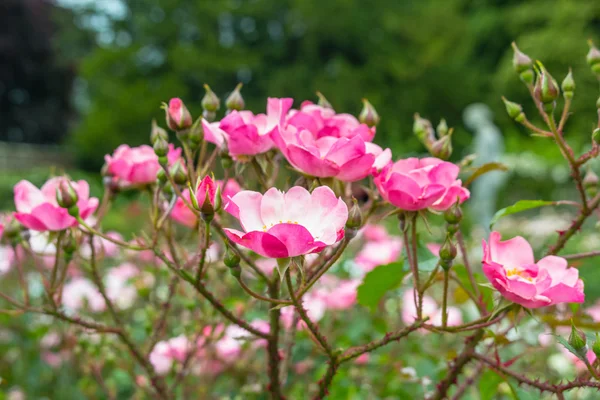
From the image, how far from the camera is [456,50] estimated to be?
13.9m

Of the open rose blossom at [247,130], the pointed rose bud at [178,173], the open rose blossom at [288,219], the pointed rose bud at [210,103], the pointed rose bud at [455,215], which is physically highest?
the pointed rose bud at [210,103]

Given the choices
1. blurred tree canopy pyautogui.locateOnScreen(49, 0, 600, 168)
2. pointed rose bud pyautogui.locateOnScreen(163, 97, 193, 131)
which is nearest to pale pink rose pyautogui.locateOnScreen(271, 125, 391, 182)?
pointed rose bud pyautogui.locateOnScreen(163, 97, 193, 131)

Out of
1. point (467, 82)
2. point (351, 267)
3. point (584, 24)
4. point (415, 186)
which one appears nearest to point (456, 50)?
point (467, 82)

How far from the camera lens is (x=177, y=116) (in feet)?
2.37

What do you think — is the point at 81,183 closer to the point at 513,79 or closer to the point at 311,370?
the point at 311,370

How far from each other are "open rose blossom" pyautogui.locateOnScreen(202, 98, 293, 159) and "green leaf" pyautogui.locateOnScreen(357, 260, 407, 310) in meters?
0.23

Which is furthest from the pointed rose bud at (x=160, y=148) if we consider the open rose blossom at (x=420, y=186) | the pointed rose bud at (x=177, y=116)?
the open rose blossom at (x=420, y=186)

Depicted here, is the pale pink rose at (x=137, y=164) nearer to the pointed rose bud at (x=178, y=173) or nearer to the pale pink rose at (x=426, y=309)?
the pointed rose bud at (x=178, y=173)

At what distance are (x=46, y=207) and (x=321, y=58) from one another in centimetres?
1378

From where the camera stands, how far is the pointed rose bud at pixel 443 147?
75cm

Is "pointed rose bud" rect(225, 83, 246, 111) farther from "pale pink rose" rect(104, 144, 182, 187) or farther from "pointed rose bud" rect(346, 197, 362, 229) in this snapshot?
"pointed rose bud" rect(346, 197, 362, 229)

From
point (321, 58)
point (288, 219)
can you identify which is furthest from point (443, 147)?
point (321, 58)

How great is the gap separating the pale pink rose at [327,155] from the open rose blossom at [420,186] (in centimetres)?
3

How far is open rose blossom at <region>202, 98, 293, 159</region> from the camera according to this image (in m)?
0.66
